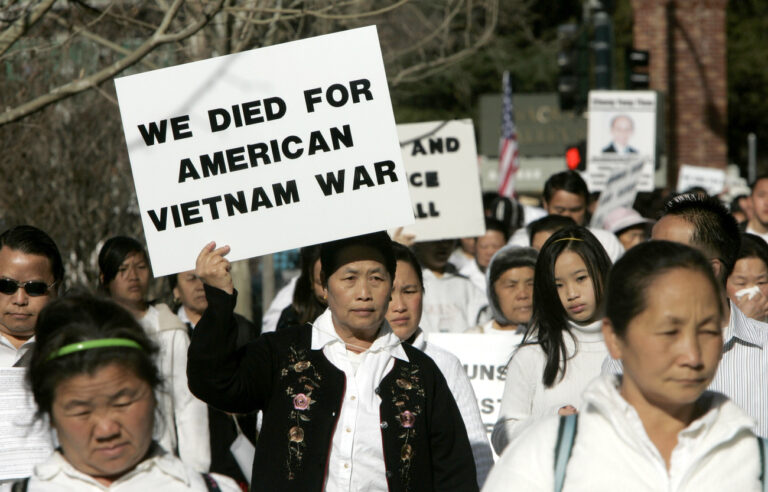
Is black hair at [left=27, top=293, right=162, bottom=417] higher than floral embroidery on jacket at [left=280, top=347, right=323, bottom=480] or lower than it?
higher

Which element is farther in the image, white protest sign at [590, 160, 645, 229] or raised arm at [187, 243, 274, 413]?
white protest sign at [590, 160, 645, 229]

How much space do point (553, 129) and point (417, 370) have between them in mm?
33593

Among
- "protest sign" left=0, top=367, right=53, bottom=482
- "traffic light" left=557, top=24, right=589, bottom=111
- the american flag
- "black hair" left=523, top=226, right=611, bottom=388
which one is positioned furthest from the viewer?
"traffic light" left=557, top=24, right=589, bottom=111

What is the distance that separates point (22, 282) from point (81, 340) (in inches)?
85.6

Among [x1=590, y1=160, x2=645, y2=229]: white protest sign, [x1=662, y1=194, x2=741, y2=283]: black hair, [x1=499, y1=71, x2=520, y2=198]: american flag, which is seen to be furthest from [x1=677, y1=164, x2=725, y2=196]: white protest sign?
[x1=662, y1=194, x2=741, y2=283]: black hair

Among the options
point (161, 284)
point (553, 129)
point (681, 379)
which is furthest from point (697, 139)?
point (681, 379)

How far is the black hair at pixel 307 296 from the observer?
21.8ft

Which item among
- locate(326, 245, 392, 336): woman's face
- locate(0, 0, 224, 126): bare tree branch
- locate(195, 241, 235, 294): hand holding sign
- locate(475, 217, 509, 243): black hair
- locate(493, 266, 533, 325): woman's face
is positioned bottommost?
locate(475, 217, 509, 243): black hair

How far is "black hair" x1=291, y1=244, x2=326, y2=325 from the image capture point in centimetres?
665

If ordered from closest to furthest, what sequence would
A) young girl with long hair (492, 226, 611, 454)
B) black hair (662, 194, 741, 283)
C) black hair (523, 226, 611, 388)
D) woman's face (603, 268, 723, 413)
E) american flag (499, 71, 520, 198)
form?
woman's face (603, 268, 723, 413) < black hair (662, 194, 741, 283) < young girl with long hair (492, 226, 611, 454) < black hair (523, 226, 611, 388) < american flag (499, 71, 520, 198)

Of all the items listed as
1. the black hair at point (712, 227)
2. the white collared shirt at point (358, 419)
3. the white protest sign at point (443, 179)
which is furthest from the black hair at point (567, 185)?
the white collared shirt at point (358, 419)

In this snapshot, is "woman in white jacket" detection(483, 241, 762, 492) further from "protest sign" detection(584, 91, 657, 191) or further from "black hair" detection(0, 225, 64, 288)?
"protest sign" detection(584, 91, 657, 191)

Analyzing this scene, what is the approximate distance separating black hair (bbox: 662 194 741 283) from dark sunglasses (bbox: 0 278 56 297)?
2536mm

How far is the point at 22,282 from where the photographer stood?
5.05 meters
